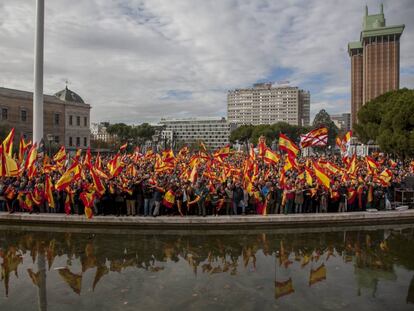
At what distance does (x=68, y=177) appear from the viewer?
14.8 metres

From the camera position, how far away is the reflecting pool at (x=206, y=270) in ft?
23.3

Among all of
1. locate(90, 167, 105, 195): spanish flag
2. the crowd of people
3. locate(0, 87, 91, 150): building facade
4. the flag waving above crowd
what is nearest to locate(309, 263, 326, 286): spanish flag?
the crowd of people

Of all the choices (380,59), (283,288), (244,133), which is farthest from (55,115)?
(380,59)

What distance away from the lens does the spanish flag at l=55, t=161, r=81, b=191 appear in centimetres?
1472

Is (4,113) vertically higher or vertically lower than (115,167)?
higher

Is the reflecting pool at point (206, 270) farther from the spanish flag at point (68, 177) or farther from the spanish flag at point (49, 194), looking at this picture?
the spanish flag at point (68, 177)

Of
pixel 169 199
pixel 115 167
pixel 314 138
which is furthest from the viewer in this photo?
pixel 314 138

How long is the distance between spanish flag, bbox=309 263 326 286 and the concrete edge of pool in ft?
16.0

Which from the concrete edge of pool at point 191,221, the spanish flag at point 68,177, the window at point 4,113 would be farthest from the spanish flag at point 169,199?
the window at point 4,113

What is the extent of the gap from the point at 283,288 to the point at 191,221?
6558 mm

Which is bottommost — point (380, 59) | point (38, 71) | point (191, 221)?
point (191, 221)

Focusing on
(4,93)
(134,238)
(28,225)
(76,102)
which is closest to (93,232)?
(134,238)

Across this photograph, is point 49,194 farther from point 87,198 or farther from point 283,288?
point 283,288

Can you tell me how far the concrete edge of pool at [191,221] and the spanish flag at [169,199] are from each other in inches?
30.8
